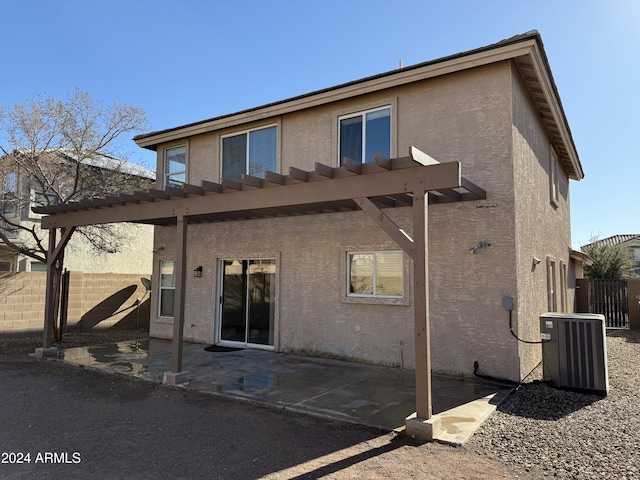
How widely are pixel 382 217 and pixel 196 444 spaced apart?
334cm

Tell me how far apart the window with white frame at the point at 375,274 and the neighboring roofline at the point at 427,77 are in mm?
3352

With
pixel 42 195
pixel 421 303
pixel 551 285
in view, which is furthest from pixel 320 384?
pixel 42 195

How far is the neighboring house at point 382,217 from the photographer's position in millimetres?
6703

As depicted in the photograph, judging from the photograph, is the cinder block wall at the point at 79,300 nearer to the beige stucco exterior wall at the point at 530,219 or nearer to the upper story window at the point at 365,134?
the upper story window at the point at 365,134

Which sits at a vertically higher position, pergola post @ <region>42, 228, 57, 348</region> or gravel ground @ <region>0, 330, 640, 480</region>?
pergola post @ <region>42, 228, 57, 348</region>

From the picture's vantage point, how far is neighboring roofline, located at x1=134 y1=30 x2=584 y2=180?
7.11m

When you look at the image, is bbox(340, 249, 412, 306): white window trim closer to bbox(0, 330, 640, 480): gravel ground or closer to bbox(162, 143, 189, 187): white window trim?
bbox(0, 330, 640, 480): gravel ground

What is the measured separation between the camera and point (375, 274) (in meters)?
8.55

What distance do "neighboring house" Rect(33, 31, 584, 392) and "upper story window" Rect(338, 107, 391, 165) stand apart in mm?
31

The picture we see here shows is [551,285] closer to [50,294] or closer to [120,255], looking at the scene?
[50,294]

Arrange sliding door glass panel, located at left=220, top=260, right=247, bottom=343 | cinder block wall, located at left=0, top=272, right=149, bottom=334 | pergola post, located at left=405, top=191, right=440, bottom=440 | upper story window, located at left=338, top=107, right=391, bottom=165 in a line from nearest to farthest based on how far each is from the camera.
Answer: pergola post, located at left=405, top=191, right=440, bottom=440, upper story window, located at left=338, top=107, right=391, bottom=165, sliding door glass panel, located at left=220, top=260, right=247, bottom=343, cinder block wall, located at left=0, top=272, right=149, bottom=334

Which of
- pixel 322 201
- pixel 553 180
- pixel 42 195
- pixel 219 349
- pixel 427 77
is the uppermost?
pixel 427 77

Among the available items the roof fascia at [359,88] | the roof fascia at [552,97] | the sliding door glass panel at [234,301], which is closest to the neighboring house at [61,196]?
the roof fascia at [359,88]

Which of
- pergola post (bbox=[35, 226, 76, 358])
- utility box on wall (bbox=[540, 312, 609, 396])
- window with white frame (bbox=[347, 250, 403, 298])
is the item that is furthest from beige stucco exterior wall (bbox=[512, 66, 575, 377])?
pergola post (bbox=[35, 226, 76, 358])
